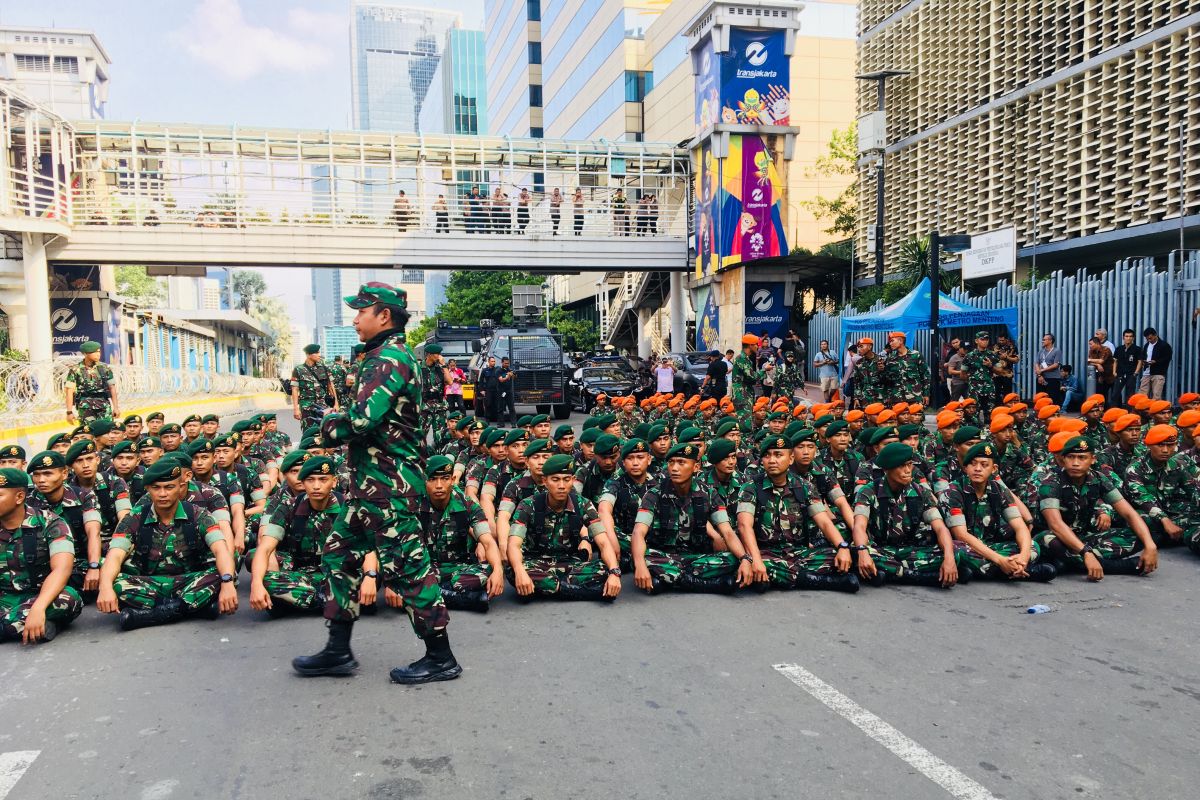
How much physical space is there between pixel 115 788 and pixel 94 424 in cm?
583

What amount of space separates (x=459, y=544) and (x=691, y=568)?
5.27 feet

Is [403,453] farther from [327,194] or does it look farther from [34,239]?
[34,239]

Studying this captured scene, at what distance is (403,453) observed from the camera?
423 centimetres

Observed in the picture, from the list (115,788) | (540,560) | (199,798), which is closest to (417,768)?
(199,798)

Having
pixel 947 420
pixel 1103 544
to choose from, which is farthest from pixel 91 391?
pixel 1103 544

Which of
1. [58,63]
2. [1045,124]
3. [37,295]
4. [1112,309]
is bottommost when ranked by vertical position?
[1112,309]

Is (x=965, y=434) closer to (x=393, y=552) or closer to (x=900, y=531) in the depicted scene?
(x=900, y=531)

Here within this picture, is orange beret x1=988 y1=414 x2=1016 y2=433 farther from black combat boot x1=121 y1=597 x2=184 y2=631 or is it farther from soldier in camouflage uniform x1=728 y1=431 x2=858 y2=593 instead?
black combat boot x1=121 y1=597 x2=184 y2=631

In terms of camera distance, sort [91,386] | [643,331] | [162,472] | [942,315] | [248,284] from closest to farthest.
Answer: [162,472] → [91,386] → [942,315] → [643,331] → [248,284]

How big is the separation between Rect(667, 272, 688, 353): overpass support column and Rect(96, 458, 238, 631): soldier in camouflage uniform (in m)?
25.3

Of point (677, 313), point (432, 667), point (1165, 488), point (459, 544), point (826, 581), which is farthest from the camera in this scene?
point (677, 313)

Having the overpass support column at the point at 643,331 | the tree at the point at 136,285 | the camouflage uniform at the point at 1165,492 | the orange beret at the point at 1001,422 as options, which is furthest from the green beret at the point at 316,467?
the tree at the point at 136,285

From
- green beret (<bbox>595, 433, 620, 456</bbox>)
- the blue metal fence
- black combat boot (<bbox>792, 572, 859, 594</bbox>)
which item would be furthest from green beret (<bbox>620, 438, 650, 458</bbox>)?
the blue metal fence

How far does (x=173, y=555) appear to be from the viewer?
18.6 feet
